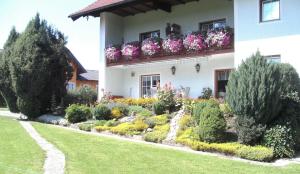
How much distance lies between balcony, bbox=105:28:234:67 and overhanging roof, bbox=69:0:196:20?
2191 mm

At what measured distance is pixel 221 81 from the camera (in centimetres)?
2091

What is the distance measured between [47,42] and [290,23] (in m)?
13.3

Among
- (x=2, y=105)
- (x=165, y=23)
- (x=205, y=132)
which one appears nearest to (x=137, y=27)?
(x=165, y=23)

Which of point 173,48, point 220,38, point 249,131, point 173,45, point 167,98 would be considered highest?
point 220,38

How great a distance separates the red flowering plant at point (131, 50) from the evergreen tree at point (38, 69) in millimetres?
3662

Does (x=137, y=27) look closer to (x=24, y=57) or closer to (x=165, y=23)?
(x=165, y=23)

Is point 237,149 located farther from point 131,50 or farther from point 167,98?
point 131,50

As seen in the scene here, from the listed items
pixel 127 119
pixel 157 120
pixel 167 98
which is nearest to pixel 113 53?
pixel 127 119

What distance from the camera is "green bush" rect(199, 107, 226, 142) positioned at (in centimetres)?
1384

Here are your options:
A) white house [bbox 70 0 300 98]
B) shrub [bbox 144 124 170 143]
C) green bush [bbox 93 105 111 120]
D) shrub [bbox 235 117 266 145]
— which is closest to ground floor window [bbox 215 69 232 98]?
white house [bbox 70 0 300 98]

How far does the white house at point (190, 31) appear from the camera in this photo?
1748cm

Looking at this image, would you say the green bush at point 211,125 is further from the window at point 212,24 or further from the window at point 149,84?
the window at point 149,84

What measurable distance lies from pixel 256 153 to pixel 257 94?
2.01m

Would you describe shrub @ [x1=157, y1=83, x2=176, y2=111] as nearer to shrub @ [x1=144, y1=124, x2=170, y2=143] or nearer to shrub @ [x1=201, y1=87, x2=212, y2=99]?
shrub @ [x1=201, y1=87, x2=212, y2=99]
